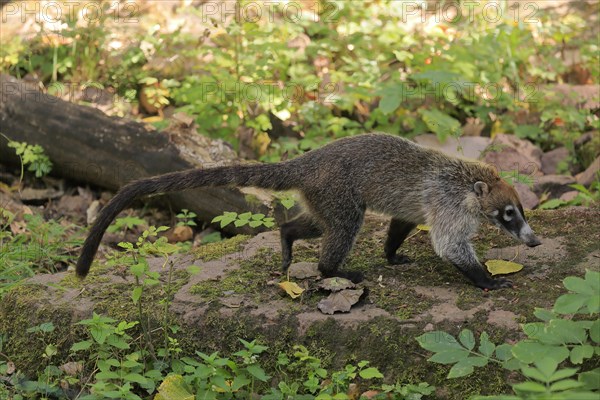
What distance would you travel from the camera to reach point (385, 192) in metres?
5.24

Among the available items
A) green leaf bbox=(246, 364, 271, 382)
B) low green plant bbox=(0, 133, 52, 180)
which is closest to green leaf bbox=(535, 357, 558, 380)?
green leaf bbox=(246, 364, 271, 382)

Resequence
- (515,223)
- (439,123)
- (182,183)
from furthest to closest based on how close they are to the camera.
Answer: (439,123)
(515,223)
(182,183)

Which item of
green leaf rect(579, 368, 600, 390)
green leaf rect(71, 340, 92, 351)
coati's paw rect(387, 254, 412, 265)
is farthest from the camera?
coati's paw rect(387, 254, 412, 265)

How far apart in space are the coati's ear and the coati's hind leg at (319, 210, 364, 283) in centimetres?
84

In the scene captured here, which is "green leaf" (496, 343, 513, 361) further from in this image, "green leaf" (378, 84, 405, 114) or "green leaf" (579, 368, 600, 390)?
"green leaf" (378, 84, 405, 114)

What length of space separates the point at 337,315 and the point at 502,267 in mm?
1220

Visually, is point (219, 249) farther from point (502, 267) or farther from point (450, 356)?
point (450, 356)

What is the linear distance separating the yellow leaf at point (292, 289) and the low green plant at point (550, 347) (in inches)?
40.7

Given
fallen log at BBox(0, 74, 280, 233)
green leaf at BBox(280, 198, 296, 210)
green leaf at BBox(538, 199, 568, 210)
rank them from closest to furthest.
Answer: green leaf at BBox(280, 198, 296, 210), green leaf at BBox(538, 199, 568, 210), fallen log at BBox(0, 74, 280, 233)

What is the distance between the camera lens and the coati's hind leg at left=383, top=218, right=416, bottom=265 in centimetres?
541

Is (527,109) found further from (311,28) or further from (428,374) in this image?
(428,374)

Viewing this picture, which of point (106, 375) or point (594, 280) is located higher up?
point (594, 280)

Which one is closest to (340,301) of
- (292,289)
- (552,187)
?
(292,289)

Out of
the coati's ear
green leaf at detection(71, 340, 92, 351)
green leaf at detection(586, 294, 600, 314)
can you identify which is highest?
green leaf at detection(586, 294, 600, 314)
